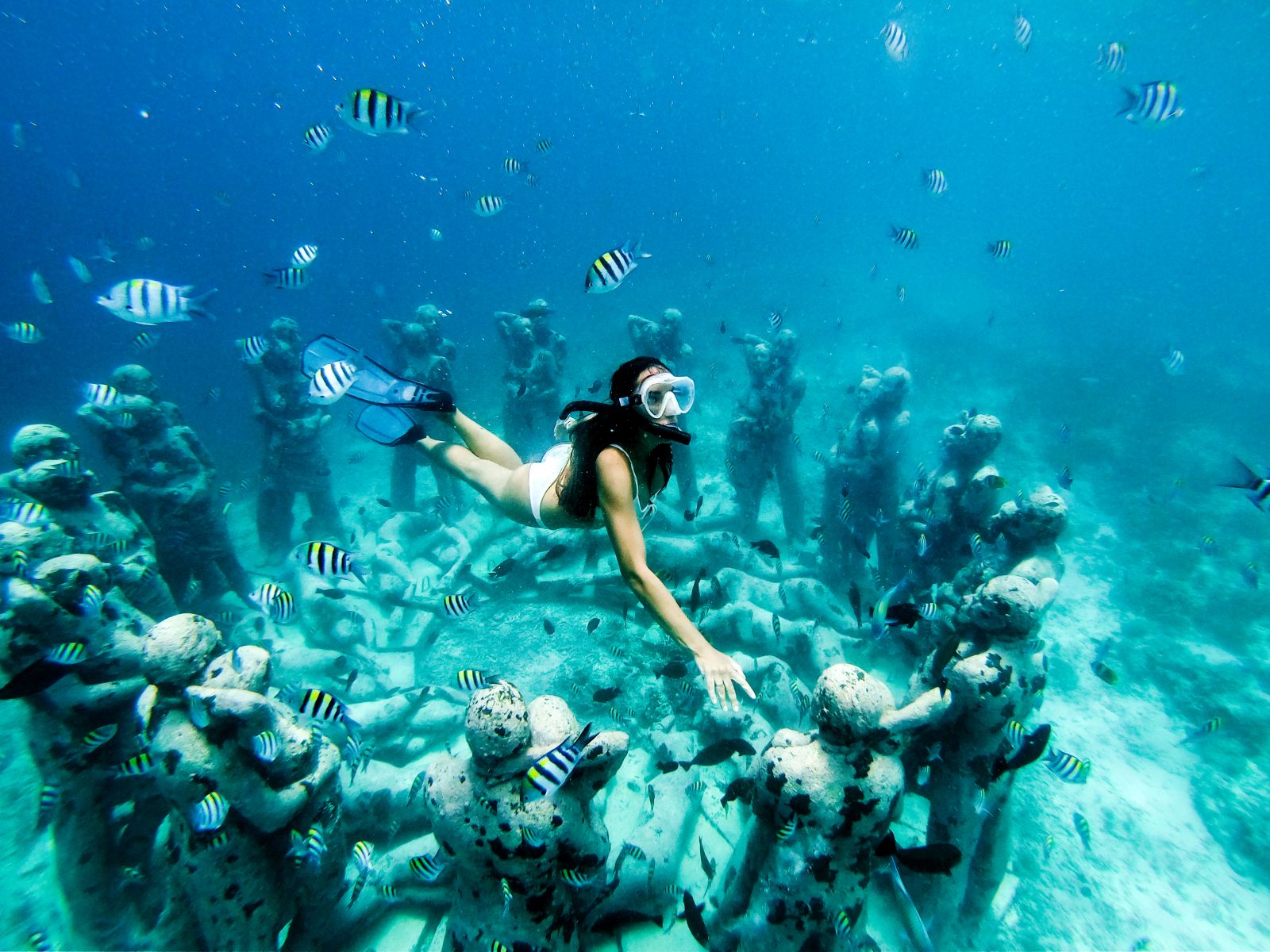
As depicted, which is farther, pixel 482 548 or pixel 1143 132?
pixel 1143 132

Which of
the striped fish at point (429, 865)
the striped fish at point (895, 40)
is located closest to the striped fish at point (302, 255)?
the striped fish at point (429, 865)

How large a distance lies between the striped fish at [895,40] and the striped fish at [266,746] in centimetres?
1370

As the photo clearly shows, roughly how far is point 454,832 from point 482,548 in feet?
22.9

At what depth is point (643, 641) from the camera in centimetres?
709

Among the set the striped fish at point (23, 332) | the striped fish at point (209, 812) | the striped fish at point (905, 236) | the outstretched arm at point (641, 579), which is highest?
the striped fish at point (905, 236)

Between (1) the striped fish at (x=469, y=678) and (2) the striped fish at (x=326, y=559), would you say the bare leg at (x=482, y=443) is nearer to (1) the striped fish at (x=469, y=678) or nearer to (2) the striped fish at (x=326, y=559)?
(2) the striped fish at (x=326, y=559)

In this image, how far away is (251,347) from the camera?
898 cm

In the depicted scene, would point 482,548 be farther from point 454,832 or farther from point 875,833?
point 875,833

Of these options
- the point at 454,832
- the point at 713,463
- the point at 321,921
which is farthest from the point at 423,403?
the point at 713,463

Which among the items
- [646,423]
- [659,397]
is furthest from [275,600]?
[659,397]

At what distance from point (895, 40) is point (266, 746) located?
46.9 ft

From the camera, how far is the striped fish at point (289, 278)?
777 cm

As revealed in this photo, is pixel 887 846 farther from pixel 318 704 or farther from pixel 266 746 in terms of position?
pixel 318 704

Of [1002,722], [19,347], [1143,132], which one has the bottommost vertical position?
[1002,722]
